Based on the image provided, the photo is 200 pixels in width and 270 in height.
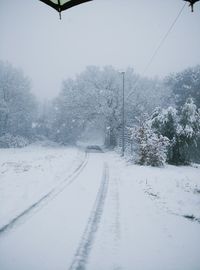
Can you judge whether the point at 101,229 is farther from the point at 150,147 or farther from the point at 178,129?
the point at 178,129

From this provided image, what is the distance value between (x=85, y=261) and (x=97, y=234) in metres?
1.60

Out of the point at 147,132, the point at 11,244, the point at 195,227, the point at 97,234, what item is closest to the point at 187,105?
the point at 147,132

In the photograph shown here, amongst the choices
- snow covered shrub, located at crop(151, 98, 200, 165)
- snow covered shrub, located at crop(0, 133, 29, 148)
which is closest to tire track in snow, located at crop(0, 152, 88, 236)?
snow covered shrub, located at crop(151, 98, 200, 165)

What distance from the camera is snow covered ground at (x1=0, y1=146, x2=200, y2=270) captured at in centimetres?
595

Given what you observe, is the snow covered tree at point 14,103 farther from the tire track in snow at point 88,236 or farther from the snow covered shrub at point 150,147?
the tire track in snow at point 88,236

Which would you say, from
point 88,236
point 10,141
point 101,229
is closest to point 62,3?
point 88,236

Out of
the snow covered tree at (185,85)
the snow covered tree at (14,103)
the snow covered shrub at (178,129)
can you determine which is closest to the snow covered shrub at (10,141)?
the snow covered tree at (14,103)

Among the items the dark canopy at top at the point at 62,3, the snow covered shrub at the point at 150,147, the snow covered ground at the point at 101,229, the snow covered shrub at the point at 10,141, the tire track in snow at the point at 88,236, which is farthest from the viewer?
the snow covered shrub at the point at 10,141

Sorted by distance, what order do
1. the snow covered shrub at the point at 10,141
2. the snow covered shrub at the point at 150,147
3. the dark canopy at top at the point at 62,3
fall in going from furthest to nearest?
the snow covered shrub at the point at 10,141 → the snow covered shrub at the point at 150,147 → the dark canopy at top at the point at 62,3

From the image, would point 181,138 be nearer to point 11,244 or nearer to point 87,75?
point 11,244

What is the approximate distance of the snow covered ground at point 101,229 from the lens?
595 centimetres

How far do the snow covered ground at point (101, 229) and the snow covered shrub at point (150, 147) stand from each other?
898 centimetres

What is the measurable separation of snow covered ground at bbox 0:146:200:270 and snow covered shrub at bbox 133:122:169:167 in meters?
8.98

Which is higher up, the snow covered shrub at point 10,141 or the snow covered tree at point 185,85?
the snow covered tree at point 185,85
